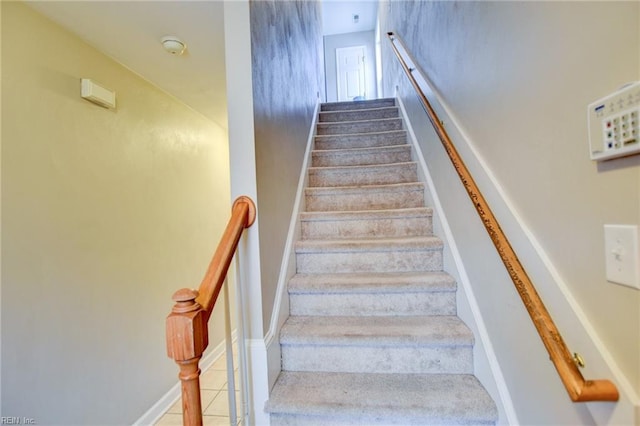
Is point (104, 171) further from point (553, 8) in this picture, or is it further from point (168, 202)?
point (553, 8)

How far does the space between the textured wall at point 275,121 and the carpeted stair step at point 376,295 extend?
0.87ft

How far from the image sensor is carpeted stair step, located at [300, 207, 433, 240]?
6.52ft

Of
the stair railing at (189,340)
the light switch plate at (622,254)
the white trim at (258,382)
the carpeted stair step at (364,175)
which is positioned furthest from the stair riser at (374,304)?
the carpeted stair step at (364,175)

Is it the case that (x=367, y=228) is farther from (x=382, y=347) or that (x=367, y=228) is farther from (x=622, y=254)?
(x=622, y=254)

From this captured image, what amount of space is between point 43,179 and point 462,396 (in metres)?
2.20

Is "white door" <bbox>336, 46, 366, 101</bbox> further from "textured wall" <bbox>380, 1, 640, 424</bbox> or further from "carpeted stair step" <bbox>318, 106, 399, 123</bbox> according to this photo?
"textured wall" <bbox>380, 1, 640, 424</bbox>

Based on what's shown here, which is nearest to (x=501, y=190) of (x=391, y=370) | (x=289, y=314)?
(x=391, y=370)

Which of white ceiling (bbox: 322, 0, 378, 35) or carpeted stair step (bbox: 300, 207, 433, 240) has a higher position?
white ceiling (bbox: 322, 0, 378, 35)

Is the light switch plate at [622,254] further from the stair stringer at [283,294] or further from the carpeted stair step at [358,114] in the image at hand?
the carpeted stair step at [358,114]

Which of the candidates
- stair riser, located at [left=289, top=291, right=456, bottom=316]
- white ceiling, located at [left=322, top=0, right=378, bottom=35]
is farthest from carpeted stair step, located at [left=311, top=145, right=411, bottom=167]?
white ceiling, located at [left=322, top=0, right=378, bottom=35]

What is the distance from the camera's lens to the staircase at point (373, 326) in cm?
116

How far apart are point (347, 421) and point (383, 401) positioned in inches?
6.5

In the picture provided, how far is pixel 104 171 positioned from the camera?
6.16ft

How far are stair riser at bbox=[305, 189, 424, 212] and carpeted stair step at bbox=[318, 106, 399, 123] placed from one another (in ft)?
4.84
